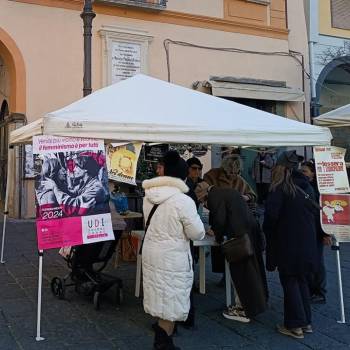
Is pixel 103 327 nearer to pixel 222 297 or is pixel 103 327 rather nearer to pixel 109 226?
pixel 109 226

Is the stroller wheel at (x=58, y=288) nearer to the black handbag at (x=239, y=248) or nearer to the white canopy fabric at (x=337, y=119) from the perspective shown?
the black handbag at (x=239, y=248)

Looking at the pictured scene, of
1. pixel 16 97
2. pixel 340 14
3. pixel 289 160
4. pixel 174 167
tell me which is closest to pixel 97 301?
pixel 174 167

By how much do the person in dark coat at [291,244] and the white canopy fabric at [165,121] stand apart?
529 mm

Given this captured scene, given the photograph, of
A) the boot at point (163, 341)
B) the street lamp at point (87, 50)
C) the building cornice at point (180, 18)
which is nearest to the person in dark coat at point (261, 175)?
the building cornice at point (180, 18)

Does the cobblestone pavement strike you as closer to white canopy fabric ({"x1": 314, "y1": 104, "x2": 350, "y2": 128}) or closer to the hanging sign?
white canopy fabric ({"x1": 314, "y1": 104, "x2": 350, "y2": 128})

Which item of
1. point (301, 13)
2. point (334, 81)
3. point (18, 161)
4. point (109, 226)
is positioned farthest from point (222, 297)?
point (334, 81)

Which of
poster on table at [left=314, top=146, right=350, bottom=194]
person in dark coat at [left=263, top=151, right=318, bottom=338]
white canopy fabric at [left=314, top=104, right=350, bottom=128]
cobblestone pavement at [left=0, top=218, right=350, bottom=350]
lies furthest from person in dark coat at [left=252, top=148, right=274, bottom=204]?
person in dark coat at [left=263, top=151, right=318, bottom=338]

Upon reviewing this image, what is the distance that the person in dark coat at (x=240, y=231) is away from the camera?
16.4ft

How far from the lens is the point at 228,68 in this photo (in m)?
14.0

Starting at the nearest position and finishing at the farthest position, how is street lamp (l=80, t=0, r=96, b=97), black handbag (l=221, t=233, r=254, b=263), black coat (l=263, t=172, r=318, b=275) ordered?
1. black coat (l=263, t=172, r=318, b=275)
2. black handbag (l=221, t=233, r=254, b=263)
3. street lamp (l=80, t=0, r=96, b=97)

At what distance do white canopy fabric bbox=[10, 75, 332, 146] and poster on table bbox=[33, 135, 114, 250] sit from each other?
150 millimetres

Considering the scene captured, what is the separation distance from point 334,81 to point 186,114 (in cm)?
1325

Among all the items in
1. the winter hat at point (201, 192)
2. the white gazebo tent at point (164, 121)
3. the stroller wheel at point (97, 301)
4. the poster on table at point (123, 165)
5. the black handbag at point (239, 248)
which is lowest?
the stroller wheel at point (97, 301)

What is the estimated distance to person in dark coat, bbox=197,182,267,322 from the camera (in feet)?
16.4
